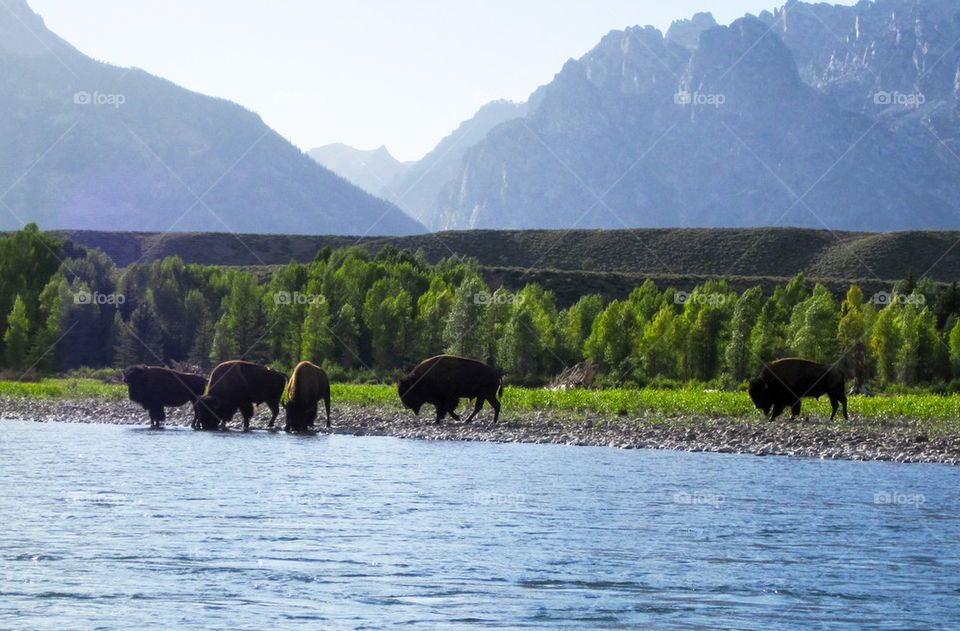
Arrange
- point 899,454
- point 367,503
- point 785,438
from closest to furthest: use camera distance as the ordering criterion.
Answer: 1. point 367,503
2. point 899,454
3. point 785,438

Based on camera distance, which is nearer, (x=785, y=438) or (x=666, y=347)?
(x=785, y=438)

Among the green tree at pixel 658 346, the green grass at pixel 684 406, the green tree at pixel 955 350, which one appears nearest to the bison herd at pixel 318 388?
the green grass at pixel 684 406

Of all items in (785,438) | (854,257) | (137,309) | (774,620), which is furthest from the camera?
(854,257)

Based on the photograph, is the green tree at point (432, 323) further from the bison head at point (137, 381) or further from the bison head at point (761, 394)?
the bison head at point (761, 394)

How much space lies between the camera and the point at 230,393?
134 feet

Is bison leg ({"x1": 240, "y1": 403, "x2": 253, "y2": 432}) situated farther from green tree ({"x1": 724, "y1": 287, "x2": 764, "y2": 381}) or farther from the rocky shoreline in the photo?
green tree ({"x1": 724, "y1": 287, "x2": 764, "y2": 381})

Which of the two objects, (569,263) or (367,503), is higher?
(569,263)

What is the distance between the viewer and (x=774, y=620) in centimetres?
1352

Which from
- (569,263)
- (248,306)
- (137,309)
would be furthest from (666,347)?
(569,263)

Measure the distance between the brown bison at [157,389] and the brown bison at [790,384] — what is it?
20609 mm

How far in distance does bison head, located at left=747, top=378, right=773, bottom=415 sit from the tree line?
3605cm

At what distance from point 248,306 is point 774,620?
89315mm

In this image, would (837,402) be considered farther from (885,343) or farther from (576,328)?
(576,328)

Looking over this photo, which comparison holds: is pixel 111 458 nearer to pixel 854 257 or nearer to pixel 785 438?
pixel 785 438
